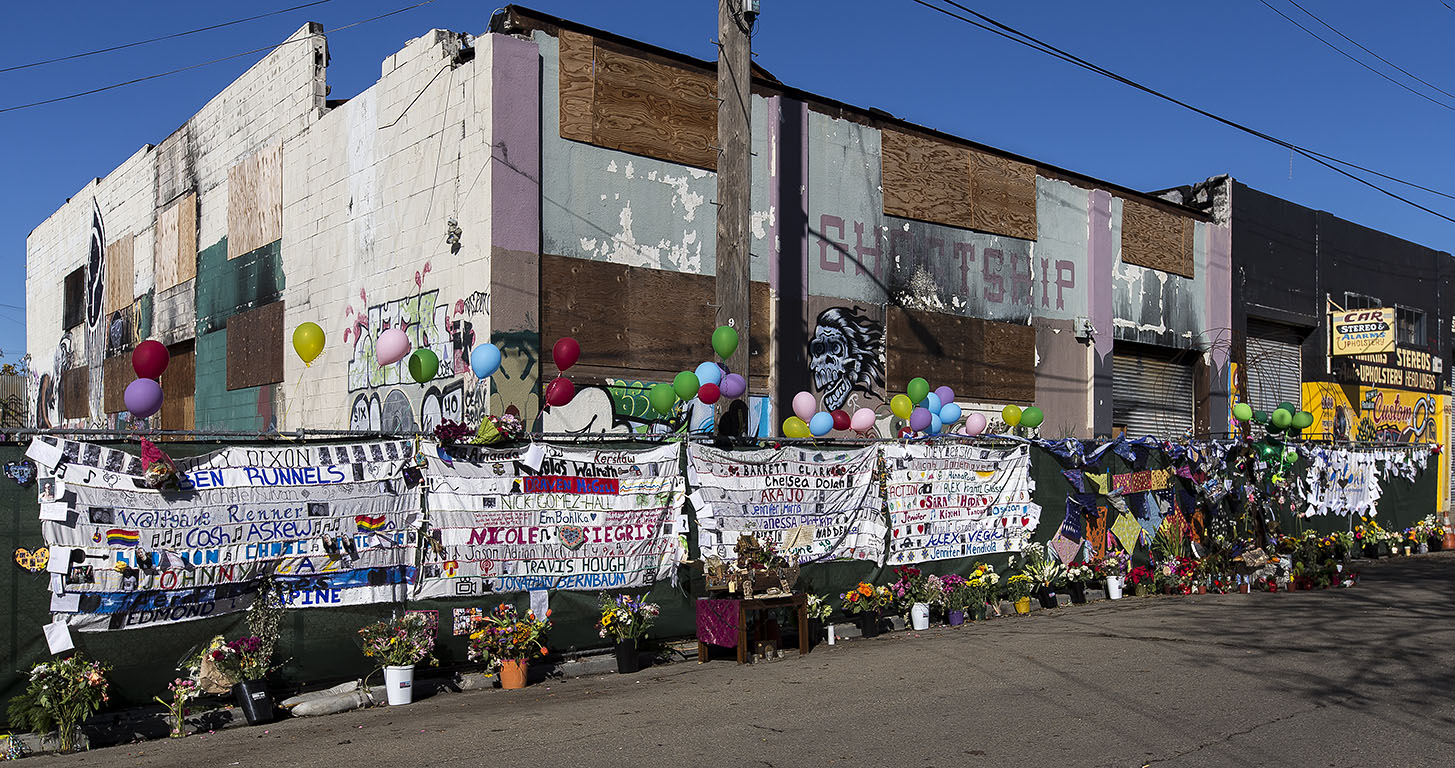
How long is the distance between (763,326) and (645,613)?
23.4 ft

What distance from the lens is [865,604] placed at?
12.4 m

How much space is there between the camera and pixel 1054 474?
15.1 meters

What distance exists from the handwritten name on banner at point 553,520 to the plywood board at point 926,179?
9.18 meters

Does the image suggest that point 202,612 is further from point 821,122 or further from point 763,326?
point 821,122

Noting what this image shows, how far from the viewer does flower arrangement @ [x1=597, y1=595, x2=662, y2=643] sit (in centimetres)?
1038

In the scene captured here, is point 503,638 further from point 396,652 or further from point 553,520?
point 553,520

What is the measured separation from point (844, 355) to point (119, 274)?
59.0 ft

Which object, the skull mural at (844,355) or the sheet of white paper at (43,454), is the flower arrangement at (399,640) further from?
the skull mural at (844,355)

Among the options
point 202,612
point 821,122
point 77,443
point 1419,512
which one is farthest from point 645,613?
point 1419,512

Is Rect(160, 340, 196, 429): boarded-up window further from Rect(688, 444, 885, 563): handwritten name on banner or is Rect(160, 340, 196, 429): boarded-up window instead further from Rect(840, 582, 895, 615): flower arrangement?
Rect(840, 582, 895, 615): flower arrangement

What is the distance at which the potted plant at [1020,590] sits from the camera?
14.2m

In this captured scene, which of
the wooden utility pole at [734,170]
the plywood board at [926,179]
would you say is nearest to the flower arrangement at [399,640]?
the wooden utility pole at [734,170]

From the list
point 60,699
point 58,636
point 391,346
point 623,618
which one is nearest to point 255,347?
point 391,346

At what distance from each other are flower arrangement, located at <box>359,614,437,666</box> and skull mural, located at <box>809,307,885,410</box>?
9310 millimetres
